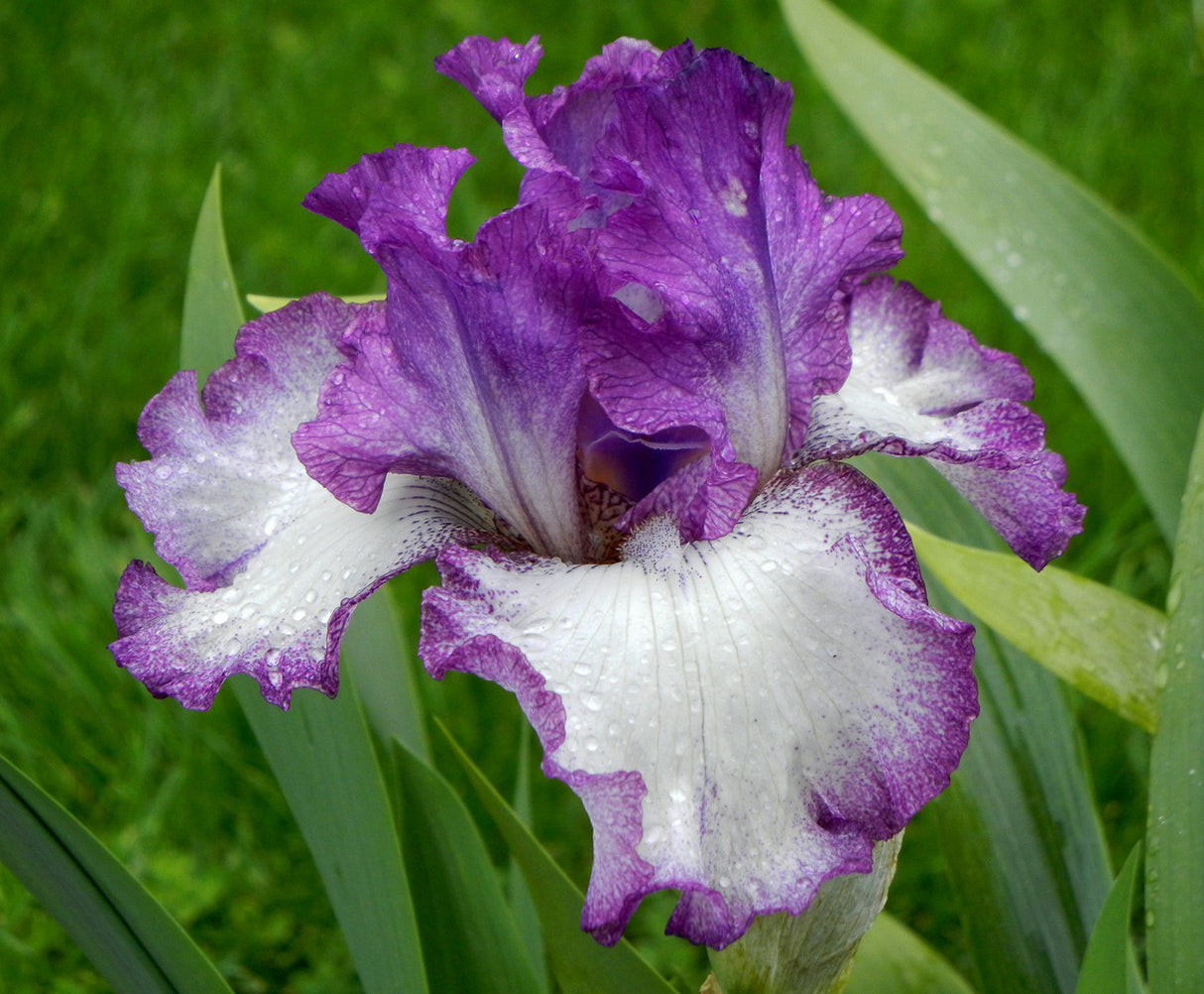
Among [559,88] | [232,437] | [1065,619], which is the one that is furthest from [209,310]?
[1065,619]

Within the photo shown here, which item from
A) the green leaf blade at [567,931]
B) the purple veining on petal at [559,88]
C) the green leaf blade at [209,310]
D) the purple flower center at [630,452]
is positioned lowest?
the green leaf blade at [567,931]

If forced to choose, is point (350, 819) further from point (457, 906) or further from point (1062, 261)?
point (1062, 261)

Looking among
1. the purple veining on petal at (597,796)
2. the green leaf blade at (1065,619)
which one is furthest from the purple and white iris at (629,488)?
the green leaf blade at (1065,619)

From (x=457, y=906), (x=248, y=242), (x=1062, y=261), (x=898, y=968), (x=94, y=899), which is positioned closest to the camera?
(x=94, y=899)

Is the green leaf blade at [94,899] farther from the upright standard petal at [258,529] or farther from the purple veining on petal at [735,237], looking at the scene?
the purple veining on petal at [735,237]

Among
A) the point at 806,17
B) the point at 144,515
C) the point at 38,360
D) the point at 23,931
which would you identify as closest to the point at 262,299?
the point at 144,515
